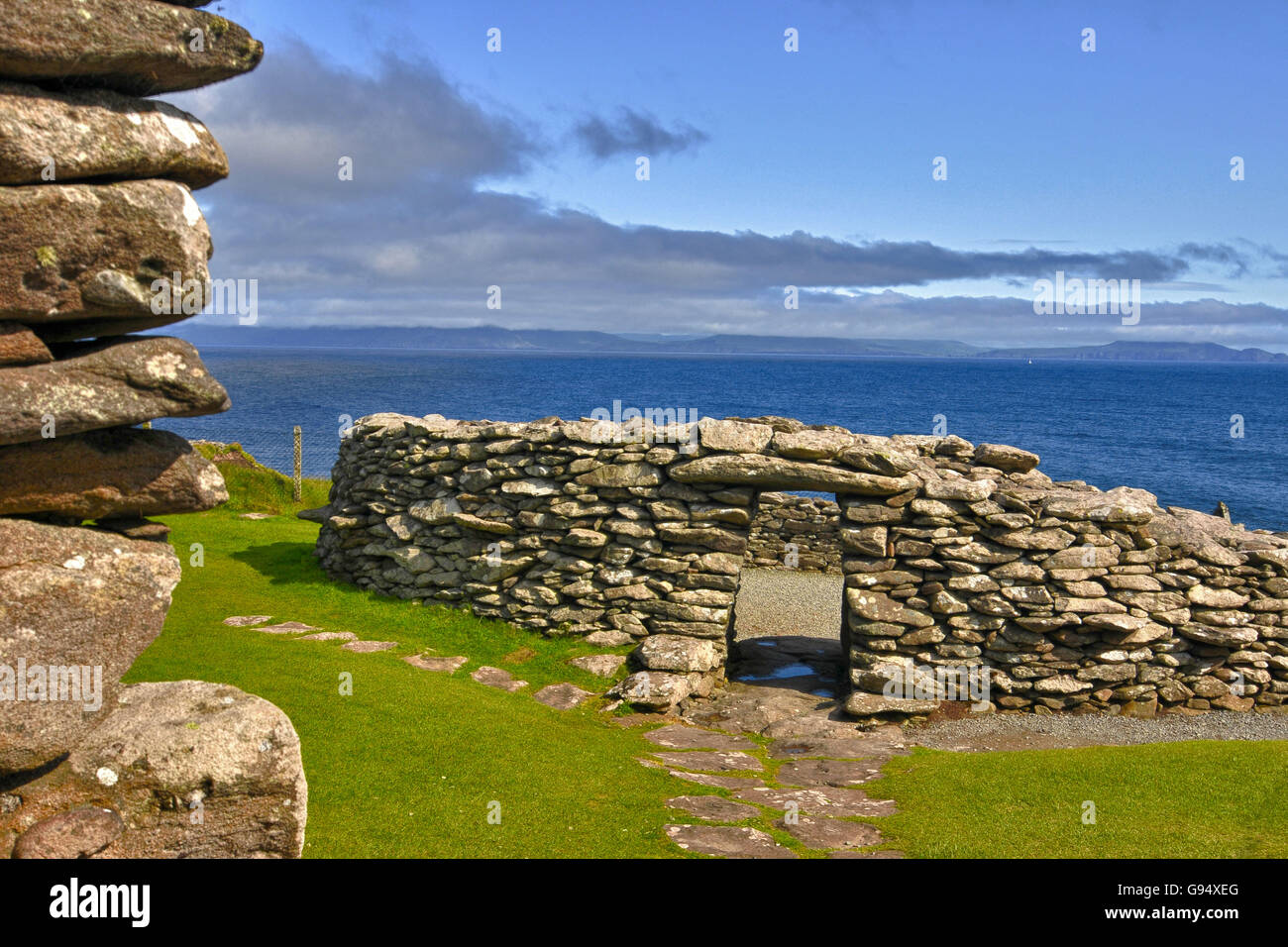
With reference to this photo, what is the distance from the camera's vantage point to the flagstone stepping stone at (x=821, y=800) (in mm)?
9945

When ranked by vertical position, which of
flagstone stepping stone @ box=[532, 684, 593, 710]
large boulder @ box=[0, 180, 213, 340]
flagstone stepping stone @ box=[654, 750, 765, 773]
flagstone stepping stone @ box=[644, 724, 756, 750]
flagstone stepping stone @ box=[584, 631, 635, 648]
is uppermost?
large boulder @ box=[0, 180, 213, 340]

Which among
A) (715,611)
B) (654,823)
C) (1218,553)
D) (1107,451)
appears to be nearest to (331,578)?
(715,611)

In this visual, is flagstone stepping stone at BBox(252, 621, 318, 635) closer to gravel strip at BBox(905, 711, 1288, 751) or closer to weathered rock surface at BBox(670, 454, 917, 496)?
weathered rock surface at BBox(670, 454, 917, 496)

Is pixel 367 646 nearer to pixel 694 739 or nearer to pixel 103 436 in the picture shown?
pixel 694 739

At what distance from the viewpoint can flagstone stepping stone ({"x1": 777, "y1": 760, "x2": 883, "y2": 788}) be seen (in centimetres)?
1130

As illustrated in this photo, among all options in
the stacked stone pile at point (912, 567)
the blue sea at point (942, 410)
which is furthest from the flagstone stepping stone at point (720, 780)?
the blue sea at point (942, 410)

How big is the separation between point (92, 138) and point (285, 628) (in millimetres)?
11343

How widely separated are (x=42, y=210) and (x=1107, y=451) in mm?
82894

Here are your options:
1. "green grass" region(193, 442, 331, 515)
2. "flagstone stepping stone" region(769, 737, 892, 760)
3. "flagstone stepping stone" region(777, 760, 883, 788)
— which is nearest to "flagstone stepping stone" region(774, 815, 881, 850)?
"flagstone stepping stone" region(777, 760, 883, 788)

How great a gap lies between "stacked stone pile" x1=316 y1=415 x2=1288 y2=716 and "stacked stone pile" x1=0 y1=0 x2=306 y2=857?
27.7 feet

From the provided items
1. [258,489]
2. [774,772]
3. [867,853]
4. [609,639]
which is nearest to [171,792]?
[867,853]

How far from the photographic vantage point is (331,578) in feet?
63.6

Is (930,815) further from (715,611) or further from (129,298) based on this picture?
(129,298)

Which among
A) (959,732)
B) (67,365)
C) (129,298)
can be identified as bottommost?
(959,732)
